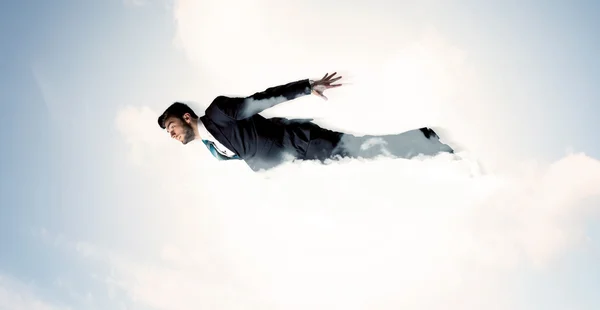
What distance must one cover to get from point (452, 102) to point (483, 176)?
0.38m

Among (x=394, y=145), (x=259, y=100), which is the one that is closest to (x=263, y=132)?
(x=259, y=100)

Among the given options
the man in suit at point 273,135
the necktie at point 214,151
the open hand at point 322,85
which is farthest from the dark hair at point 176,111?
the open hand at point 322,85

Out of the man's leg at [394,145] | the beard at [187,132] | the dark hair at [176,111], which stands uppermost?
the dark hair at [176,111]

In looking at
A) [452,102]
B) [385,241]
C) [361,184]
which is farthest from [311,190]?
[452,102]

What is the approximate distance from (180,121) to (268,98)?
0.46 metres

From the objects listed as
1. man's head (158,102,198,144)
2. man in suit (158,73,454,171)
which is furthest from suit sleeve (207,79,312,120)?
man's head (158,102,198,144)

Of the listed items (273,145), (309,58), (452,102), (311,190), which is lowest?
(311,190)

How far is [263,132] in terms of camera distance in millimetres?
2182

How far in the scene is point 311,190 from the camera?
2.27 metres

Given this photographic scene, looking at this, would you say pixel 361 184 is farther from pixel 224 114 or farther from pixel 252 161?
pixel 224 114

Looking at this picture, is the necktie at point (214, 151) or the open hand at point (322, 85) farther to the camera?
the necktie at point (214, 151)

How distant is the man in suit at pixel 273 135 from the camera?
2115 mm

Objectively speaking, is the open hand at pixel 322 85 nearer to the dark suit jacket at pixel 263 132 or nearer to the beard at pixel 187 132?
the dark suit jacket at pixel 263 132

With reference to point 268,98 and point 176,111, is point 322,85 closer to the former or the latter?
point 268,98
